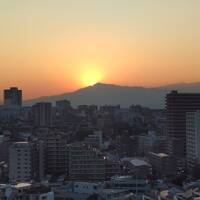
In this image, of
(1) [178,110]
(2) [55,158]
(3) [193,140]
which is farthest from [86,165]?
(1) [178,110]

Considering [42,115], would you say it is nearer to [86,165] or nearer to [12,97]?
[12,97]

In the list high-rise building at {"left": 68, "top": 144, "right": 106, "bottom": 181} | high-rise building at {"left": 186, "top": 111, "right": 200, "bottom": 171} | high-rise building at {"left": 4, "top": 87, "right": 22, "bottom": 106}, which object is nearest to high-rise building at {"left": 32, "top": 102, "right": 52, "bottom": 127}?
high-rise building at {"left": 4, "top": 87, "right": 22, "bottom": 106}

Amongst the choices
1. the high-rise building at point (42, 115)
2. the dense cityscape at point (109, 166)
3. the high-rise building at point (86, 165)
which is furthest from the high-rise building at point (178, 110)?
the high-rise building at point (42, 115)

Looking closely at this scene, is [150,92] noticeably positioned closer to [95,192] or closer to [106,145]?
[106,145]

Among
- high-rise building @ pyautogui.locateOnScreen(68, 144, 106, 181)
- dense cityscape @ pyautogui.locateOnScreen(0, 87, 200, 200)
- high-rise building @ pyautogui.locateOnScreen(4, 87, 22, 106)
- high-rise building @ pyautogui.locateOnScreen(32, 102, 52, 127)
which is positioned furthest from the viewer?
high-rise building @ pyautogui.locateOnScreen(4, 87, 22, 106)

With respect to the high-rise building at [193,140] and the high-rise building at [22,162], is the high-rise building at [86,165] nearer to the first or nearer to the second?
the high-rise building at [22,162]

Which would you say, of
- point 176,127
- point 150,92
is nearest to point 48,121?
point 176,127

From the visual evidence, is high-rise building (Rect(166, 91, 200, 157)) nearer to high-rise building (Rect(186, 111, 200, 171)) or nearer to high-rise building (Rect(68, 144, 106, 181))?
high-rise building (Rect(186, 111, 200, 171))
